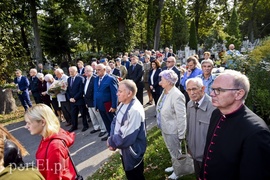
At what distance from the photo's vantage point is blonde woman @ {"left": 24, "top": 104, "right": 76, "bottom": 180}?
2.47 meters

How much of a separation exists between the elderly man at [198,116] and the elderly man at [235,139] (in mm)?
868

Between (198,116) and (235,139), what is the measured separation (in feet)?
4.27

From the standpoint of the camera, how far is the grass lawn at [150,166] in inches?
180

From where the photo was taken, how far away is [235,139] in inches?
81.0

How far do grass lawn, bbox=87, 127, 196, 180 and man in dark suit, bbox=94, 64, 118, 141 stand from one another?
3.90 ft

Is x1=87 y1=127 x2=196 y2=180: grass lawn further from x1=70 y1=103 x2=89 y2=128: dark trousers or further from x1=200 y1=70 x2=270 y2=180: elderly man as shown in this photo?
x1=70 y1=103 x2=89 y2=128: dark trousers

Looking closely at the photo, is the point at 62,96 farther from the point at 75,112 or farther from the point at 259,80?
the point at 259,80

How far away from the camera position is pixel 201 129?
10.9 feet

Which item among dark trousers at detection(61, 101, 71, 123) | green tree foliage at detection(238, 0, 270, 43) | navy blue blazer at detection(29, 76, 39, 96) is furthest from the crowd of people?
green tree foliage at detection(238, 0, 270, 43)

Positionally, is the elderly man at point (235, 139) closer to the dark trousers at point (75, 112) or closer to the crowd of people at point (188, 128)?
the crowd of people at point (188, 128)

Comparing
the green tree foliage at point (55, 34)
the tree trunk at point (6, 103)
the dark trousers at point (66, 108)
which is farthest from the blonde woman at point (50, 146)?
the green tree foliage at point (55, 34)

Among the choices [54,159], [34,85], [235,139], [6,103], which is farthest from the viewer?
[6,103]

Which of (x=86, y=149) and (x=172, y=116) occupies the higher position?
(x=172, y=116)

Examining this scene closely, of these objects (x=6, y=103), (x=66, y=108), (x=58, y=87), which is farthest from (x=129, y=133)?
(x=6, y=103)
